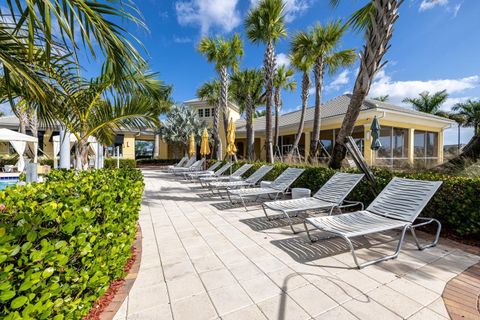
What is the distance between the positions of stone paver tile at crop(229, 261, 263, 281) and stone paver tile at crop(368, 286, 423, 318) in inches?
52.2

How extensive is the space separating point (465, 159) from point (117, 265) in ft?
26.5

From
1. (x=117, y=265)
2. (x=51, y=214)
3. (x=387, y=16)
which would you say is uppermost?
(x=387, y=16)

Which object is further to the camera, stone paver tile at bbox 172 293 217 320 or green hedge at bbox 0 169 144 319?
stone paver tile at bbox 172 293 217 320

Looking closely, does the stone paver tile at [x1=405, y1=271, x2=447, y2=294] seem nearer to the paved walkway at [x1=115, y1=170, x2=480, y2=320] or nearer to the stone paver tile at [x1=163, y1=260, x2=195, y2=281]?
the paved walkway at [x1=115, y1=170, x2=480, y2=320]

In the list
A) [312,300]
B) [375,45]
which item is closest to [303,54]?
[375,45]

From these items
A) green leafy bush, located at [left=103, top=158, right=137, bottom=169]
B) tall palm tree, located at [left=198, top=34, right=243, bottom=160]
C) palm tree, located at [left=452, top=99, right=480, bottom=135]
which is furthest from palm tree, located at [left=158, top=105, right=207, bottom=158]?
palm tree, located at [left=452, top=99, right=480, bottom=135]

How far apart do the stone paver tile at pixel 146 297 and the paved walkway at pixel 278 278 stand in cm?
1

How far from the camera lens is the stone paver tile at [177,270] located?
3020mm

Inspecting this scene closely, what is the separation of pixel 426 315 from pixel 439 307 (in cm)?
25

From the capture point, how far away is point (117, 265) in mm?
2707

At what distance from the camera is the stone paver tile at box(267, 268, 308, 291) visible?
274cm

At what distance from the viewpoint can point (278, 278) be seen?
2.92 meters

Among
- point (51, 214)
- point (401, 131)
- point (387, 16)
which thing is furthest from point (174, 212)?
point (401, 131)

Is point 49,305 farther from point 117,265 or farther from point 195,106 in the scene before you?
point 195,106
